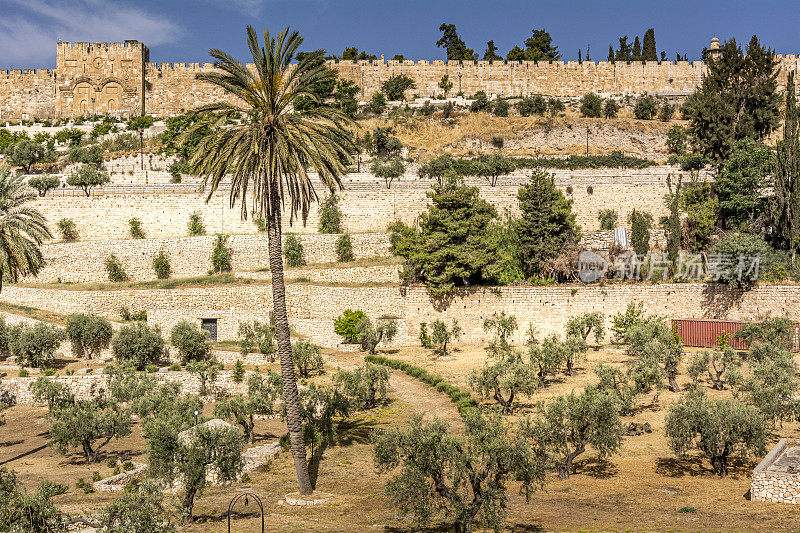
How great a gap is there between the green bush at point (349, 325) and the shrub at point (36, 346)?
12.7 m

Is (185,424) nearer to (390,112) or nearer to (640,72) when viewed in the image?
(390,112)

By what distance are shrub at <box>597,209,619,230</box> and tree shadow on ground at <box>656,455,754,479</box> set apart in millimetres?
27253

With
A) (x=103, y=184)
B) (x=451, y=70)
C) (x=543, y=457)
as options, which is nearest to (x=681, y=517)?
(x=543, y=457)

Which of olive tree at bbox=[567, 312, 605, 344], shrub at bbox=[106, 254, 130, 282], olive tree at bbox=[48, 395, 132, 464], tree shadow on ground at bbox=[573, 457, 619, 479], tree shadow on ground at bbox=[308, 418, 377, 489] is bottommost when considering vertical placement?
tree shadow on ground at bbox=[573, 457, 619, 479]

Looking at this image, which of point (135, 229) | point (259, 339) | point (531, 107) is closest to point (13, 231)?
point (259, 339)

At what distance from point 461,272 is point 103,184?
2843cm

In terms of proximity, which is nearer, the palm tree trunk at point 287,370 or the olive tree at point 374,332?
the palm tree trunk at point 287,370

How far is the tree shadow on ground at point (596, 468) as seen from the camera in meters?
21.9

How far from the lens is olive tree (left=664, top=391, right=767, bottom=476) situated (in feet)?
67.7

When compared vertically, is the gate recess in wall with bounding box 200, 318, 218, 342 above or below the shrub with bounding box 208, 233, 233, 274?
below

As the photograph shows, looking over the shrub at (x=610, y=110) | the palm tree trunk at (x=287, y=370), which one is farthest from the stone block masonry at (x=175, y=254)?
the shrub at (x=610, y=110)

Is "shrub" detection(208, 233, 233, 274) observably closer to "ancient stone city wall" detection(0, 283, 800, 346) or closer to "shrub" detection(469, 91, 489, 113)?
"ancient stone city wall" detection(0, 283, 800, 346)

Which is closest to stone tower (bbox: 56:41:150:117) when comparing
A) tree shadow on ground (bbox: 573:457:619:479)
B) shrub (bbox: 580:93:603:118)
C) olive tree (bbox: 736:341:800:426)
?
shrub (bbox: 580:93:603:118)

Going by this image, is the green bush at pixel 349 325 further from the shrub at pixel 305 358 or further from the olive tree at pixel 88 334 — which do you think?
the olive tree at pixel 88 334
